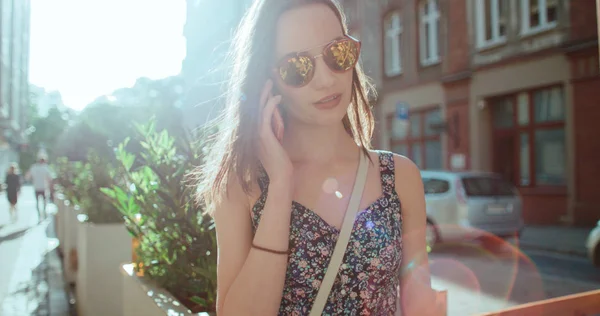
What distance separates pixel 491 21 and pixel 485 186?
25.7ft

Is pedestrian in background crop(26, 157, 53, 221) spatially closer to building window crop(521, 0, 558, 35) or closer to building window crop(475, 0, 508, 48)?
building window crop(475, 0, 508, 48)

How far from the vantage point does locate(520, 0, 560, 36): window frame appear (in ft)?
46.8

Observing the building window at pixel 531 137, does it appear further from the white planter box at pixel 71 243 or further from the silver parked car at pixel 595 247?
the white planter box at pixel 71 243

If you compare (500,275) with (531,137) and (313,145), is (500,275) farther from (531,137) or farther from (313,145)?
(531,137)

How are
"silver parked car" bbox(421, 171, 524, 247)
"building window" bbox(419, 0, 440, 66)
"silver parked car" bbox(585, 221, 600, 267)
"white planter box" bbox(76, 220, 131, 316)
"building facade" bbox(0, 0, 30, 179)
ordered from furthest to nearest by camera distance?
"building facade" bbox(0, 0, 30, 179) < "building window" bbox(419, 0, 440, 66) < "silver parked car" bbox(421, 171, 524, 247) < "silver parked car" bbox(585, 221, 600, 267) < "white planter box" bbox(76, 220, 131, 316)

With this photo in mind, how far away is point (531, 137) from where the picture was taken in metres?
15.1

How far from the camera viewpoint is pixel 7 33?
2018 inches

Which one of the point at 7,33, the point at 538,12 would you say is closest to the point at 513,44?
the point at 538,12

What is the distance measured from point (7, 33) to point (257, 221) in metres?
58.3

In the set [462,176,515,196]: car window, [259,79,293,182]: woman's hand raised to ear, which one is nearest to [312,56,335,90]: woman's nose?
[259,79,293,182]: woman's hand raised to ear

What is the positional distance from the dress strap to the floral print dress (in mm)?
77

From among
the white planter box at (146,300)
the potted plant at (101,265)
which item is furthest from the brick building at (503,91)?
the white planter box at (146,300)

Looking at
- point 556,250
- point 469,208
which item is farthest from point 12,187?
point 556,250

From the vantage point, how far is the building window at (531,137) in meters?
14.3
